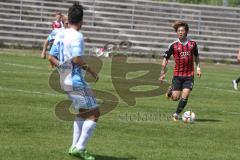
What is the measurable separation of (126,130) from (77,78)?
3054 mm

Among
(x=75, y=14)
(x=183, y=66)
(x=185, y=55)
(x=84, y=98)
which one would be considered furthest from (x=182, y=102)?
(x=75, y=14)

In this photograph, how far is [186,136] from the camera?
11.2 metres

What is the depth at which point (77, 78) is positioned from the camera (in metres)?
8.71

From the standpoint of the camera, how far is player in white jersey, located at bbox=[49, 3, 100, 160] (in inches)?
336

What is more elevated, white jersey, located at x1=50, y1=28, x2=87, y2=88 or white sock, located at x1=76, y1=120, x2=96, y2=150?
white jersey, located at x1=50, y1=28, x2=87, y2=88

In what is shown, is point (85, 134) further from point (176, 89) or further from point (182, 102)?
point (176, 89)

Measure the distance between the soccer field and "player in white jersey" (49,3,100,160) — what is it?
339mm

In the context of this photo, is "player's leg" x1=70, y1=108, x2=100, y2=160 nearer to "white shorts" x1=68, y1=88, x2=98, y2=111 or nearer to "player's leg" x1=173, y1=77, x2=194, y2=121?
"white shorts" x1=68, y1=88, x2=98, y2=111

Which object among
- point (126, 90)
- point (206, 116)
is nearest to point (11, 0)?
point (126, 90)

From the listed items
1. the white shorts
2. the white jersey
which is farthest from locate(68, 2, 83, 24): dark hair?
the white shorts

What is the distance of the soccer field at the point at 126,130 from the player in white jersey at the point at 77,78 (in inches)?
13.4

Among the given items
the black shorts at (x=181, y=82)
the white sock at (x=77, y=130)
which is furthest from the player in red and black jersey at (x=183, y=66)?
the white sock at (x=77, y=130)

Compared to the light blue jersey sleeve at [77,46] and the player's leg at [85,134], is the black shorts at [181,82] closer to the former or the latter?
the player's leg at [85,134]

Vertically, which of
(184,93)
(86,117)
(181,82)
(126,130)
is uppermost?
(86,117)
